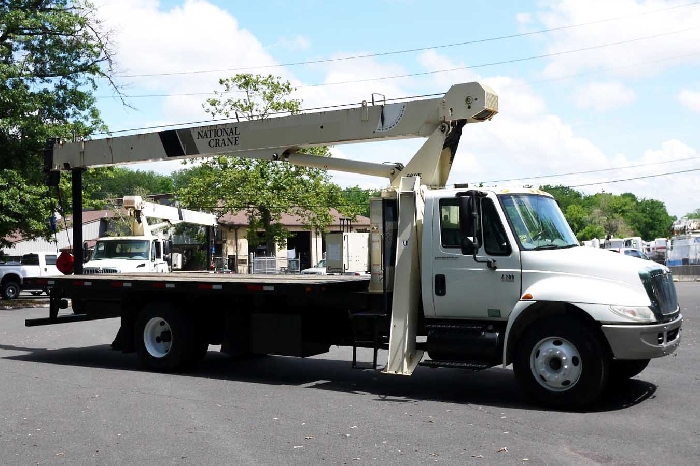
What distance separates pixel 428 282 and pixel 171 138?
597 cm

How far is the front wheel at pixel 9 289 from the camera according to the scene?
3307 cm

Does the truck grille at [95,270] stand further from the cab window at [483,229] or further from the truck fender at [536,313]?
the truck fender at [536,313]

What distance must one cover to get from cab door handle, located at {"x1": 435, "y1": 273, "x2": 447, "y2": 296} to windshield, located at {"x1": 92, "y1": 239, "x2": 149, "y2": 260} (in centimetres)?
1661

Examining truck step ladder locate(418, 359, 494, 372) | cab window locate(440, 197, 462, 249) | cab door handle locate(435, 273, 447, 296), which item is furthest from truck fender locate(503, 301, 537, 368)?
cab window locate(440, 197, 462, 249)

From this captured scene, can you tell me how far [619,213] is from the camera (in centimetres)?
13612

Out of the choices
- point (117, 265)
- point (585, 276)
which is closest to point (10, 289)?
point (117, 265)

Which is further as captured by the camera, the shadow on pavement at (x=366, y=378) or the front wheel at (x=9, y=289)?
the front wheel at (x=9, y=289)

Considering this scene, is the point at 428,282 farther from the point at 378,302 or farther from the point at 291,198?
the point at 291,198

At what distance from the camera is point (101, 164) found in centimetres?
1477

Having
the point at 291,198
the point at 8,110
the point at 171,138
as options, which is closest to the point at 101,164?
the point at 171,138

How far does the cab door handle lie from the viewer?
986 cm

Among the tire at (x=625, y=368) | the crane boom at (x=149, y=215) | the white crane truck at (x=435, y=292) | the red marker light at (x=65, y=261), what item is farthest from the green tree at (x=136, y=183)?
the tire at (x=625, y=368)

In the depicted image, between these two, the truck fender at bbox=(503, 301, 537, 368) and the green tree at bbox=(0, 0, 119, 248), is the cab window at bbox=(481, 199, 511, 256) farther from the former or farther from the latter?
the green tree at bbox=(0, 0, 119, 248)

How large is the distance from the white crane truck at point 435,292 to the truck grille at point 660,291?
0.02 m
